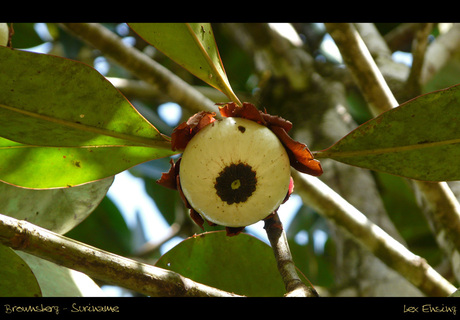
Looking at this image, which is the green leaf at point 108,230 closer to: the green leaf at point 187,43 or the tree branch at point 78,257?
the green leaf at point 187,43

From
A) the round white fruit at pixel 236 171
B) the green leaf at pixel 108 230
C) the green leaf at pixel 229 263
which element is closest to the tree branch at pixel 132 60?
the green leaf at pixel 229 263

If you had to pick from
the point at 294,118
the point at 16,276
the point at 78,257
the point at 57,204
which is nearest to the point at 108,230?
the point at 294,118

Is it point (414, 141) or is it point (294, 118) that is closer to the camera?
point (414, 141)

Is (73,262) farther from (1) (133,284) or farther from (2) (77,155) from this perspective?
(2) (77,155)

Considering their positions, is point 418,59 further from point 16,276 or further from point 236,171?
point 16,276

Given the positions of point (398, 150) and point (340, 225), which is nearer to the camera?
point (398, 150)
